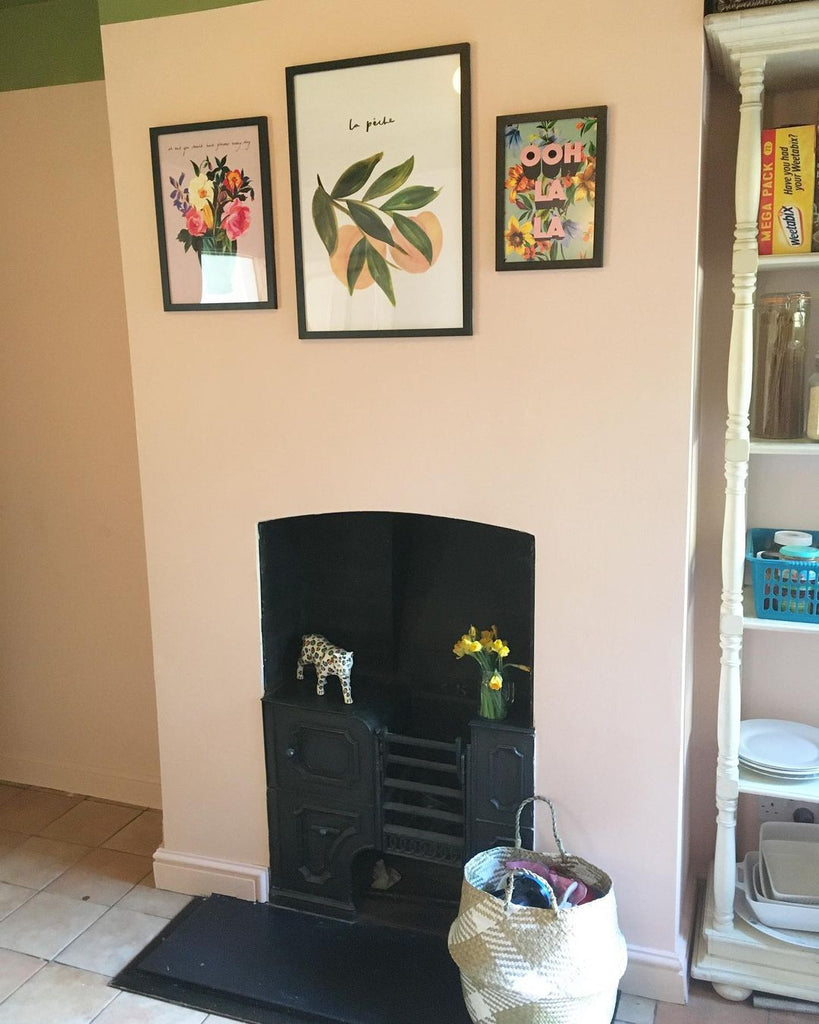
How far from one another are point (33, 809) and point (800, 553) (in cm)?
248

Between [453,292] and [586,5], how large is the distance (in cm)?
61

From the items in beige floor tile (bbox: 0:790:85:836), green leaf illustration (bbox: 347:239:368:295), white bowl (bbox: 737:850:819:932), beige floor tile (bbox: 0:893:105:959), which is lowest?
beige floor tile (bbox: 0:790:85:836)

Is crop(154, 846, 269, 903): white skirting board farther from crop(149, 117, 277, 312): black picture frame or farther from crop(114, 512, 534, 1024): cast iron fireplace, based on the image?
crop(149, 117, 277, 312): black picture frame

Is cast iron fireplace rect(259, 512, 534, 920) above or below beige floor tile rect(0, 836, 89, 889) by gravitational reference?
above

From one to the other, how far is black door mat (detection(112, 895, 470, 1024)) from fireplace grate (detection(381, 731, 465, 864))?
213mm

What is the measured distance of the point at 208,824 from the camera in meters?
2.44

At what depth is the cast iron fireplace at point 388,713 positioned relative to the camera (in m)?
2.20

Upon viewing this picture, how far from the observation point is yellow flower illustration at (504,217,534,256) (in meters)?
1.88

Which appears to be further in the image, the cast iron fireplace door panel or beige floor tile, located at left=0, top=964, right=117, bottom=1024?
the cast iron fireplace door panel

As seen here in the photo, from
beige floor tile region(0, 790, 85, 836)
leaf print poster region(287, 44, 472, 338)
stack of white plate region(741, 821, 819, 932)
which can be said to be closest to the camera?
leaf print poster region(287, 44, 472, 338)

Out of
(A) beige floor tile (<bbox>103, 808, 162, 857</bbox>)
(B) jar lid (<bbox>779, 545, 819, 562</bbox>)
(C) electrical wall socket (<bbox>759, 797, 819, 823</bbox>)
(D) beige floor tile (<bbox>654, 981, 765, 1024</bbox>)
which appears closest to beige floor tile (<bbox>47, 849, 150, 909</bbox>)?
(A) beige floor tile (<bbox>103, 808, 162, 857</bbox>)

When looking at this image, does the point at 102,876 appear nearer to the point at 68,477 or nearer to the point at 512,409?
the point at 68,477

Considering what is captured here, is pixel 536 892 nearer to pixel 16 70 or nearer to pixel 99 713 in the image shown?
pixel 99 713

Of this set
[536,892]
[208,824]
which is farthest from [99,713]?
[536,892]
